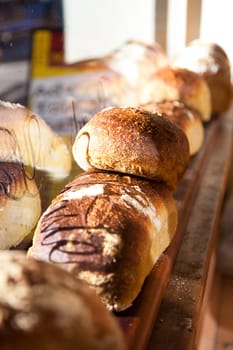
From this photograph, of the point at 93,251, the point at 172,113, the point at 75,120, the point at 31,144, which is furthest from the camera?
the point at 172,113

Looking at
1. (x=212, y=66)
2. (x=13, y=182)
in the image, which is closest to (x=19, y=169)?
(x=13, y=182)

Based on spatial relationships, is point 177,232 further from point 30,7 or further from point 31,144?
point 30,7

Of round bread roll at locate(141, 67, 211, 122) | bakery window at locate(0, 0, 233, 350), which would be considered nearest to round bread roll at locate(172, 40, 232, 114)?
bakery window at locate(0, 0, 233, 350)

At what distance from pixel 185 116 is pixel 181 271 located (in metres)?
0.66

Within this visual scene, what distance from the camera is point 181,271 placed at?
1188mm

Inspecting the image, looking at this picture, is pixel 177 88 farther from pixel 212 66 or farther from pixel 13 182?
pixel 13 182

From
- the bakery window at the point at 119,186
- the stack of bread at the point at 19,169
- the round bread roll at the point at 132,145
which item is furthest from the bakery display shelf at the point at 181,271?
the stack of bread at the point at 19,169

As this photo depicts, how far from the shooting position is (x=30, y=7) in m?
2.37

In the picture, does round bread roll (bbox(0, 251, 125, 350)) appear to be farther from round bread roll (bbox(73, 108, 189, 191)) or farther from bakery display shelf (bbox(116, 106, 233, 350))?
round bread roll (bbox(73, 108, 189, 191))

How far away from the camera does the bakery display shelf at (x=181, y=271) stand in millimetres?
923

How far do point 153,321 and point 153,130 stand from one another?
428 mm

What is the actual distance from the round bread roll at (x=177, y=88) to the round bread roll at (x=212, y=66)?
24 centimetres

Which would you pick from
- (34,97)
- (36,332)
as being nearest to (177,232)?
(34,97)

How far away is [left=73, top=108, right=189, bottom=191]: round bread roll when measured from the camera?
117 cm
